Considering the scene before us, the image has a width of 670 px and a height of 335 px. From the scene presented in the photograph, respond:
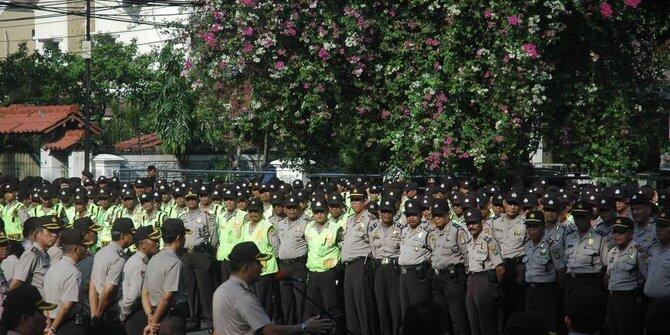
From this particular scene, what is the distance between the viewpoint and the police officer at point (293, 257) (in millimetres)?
16359

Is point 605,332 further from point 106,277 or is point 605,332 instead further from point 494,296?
point 106,277

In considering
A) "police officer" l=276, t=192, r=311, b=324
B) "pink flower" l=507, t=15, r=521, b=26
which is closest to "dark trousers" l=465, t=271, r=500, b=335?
Answer: "police officer" l=276, t=192, r=311, b=324

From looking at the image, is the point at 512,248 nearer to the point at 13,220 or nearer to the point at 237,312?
the point at 237,312

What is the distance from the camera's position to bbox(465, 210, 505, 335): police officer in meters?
14.3

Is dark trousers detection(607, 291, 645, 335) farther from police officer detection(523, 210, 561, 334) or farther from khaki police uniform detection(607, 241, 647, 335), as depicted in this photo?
police officer detection(523, 210, 561, 334)

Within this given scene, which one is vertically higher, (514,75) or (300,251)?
(514,75)

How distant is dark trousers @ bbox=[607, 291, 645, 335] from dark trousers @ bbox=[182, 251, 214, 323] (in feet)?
23.7

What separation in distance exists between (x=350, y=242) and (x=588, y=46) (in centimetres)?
837

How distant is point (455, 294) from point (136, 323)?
16.1 feet


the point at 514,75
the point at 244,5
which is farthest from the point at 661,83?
the point at 244,5

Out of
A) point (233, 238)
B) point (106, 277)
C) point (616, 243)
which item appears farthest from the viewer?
point (233, 238)

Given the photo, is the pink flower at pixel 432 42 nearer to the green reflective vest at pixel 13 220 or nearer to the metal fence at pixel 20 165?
the green reflective vest at pixel 13 220

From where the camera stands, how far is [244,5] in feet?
72.9

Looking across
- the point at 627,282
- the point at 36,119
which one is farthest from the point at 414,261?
the point at 36,119
